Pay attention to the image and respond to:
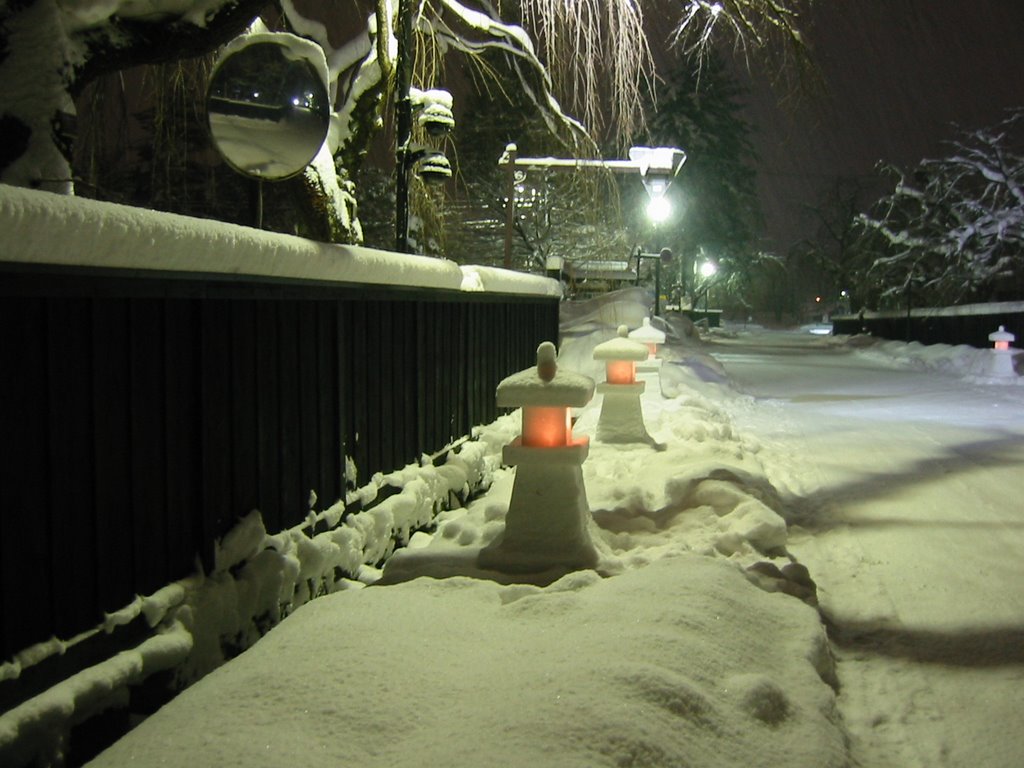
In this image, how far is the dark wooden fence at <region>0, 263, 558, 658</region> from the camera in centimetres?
270

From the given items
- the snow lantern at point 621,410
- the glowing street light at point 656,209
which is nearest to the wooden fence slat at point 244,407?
the snow lantern at point 621,410

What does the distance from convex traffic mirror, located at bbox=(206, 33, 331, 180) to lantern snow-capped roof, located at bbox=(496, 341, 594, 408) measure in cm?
185

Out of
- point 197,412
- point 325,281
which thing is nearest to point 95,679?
point 197,412

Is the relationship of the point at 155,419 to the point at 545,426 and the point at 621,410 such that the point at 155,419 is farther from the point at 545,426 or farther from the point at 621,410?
the point at 621,410

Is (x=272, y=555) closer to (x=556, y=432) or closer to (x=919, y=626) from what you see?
(x=556, y=432)

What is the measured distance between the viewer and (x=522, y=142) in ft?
116

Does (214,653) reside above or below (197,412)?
below

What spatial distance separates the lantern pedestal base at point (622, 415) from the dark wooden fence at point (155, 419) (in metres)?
4.11

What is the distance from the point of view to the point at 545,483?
5.35 metres

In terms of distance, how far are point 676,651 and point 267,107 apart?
3219 millimetres

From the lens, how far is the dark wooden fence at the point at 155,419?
2701mm

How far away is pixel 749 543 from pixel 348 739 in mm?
3599

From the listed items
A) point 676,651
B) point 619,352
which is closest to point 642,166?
point 619,352

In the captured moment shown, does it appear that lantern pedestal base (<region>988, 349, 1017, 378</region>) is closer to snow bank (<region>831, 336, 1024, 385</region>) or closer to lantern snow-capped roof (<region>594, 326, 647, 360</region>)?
snow bank (<region>831, 336, 1024, 385</region>)
